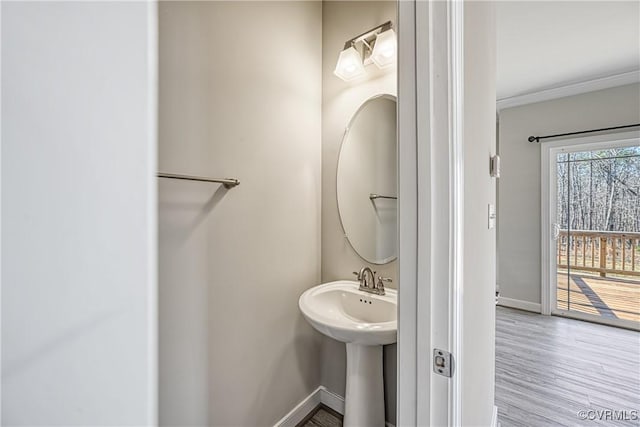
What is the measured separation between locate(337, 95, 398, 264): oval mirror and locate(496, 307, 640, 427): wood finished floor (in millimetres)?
1381

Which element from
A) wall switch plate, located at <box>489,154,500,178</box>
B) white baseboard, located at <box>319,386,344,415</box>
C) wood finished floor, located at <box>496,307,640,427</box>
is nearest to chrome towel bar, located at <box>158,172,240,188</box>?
wall switch plate, located at <box>489,154,500,178</box>

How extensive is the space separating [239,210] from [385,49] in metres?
1.09

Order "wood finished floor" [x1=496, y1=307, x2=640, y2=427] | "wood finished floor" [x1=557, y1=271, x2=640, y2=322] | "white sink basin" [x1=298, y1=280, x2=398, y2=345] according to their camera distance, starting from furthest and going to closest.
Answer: "wood finished floor" [x1=557, y1=271, x2=640, y2=322] < "wood finished floor" [x1=496, y1=307, x2=640, y2=427] < "white sink basin" [x1=298, y1=280, x2=398, y2=345]

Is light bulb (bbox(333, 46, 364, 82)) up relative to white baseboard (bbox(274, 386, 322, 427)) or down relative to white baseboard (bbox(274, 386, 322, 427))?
up

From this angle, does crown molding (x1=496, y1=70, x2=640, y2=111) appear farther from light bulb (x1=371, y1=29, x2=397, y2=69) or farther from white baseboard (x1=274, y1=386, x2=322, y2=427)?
white baseboard (x1=274, y1=386, x2=322, y2=427)

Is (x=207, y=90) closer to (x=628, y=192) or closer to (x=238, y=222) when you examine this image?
(x=238, y=222)

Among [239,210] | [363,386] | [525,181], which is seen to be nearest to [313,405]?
[363,386]

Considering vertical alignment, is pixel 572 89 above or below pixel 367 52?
above

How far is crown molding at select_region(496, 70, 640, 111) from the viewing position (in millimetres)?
2883

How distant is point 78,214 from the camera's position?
23 cm

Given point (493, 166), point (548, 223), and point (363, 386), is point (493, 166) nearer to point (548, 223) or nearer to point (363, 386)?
point (363, 386)

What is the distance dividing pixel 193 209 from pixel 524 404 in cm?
238

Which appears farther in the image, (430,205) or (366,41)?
(366,41)

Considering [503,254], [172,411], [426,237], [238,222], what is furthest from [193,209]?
[503,254]
